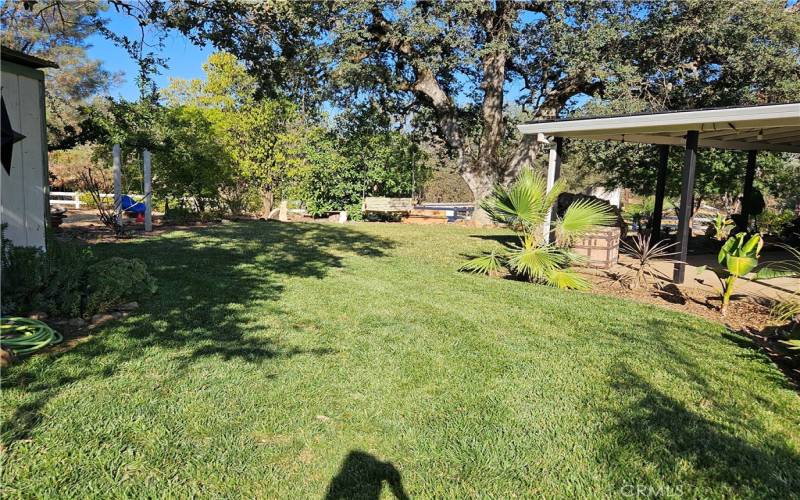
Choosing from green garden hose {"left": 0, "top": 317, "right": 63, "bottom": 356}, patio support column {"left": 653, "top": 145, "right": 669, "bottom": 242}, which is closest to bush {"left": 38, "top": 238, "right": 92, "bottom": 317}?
green garden hose {"left": 0, "top": 317, "right": 63, "bottom": 356}

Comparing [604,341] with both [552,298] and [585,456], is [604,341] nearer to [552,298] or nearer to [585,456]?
[552,298]

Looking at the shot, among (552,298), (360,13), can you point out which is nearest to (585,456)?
(552,298)

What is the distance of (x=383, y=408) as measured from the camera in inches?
129

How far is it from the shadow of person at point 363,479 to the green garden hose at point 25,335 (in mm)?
2660

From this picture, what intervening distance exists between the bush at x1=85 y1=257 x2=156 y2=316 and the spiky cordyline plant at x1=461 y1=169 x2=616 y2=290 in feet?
15.2

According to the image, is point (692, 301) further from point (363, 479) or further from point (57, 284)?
point (57, 284)

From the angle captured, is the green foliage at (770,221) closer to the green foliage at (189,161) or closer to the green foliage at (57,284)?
the green foliage at (189,161)

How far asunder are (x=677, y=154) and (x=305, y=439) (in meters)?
16.3

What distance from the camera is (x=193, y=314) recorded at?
5.04m

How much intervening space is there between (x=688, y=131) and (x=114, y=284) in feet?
27.0

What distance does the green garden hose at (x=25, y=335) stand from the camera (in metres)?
3.61

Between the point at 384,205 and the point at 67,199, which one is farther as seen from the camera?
the point at 67,199

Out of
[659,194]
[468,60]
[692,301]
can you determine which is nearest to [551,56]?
[468,60]

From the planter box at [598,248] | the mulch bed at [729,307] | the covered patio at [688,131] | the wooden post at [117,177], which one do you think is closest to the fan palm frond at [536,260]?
the mulch bed at [729,307]
